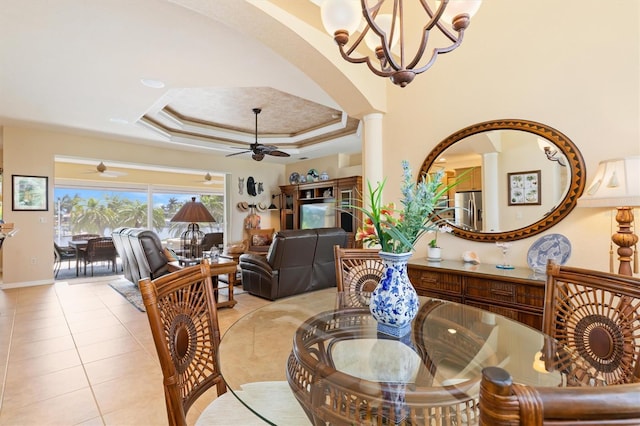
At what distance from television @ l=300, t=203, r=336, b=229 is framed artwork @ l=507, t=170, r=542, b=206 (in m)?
4.74

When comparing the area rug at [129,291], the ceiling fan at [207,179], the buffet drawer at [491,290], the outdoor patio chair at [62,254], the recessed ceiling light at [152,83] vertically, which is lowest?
the area rug at [129,291]

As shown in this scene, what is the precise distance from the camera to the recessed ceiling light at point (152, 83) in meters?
3.45

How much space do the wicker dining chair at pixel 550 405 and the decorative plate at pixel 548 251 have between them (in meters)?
2.06

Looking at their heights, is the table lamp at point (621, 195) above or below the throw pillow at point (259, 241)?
above

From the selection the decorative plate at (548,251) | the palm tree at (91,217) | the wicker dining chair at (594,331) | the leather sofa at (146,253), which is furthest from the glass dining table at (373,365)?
the palm tree at (91,217)

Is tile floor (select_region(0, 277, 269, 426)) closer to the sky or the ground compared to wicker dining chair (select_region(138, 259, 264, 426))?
closer to the ground

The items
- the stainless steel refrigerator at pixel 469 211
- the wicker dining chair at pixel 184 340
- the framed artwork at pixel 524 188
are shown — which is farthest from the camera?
the stainless steel refrigerator at pixel 469 211

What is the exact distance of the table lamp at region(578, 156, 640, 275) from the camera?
5.40ft

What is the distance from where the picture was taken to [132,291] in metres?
4.70

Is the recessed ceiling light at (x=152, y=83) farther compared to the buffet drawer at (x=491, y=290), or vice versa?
the recessed ceiling light at (x=152, y=83)

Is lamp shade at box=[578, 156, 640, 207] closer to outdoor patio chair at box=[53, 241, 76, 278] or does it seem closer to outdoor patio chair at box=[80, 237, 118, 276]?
outdoor patio chair at box=[80, 237, 118, 276]

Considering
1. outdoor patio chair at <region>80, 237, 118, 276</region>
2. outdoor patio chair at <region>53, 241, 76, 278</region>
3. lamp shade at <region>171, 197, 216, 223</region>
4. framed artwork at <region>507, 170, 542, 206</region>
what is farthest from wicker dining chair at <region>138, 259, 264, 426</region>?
outdoor patio chair at <region>53, 241, 76, 278</region>

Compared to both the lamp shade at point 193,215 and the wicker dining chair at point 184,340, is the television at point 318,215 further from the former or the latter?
the wicker dining chair at point 184,340

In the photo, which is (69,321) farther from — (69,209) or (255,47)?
(69,209)
